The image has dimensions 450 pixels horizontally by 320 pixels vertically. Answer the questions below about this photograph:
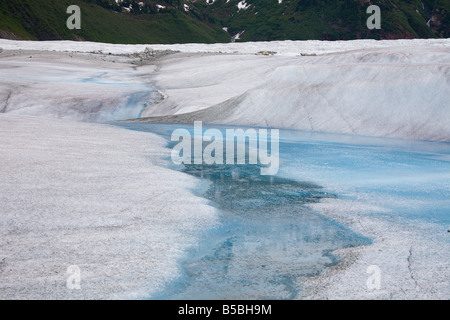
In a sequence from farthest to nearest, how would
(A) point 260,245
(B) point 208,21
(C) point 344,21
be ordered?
(B) point 208,21
(C) point 344,21
(A) point 260,245

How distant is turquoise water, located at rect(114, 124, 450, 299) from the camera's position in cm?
385

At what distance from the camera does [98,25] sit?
142 m

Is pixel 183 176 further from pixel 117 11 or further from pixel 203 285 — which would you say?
pixel 117 11

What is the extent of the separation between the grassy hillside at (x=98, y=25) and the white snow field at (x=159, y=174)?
108 m

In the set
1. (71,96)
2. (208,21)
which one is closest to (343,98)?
(71,96)

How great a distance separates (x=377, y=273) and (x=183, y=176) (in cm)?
403

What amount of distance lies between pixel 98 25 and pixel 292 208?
477 ft

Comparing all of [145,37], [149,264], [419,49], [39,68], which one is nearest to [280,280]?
[149,264]

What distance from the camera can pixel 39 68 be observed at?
26719mm

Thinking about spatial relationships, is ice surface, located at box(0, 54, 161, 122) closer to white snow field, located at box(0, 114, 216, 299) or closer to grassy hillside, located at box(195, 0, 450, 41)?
white snow field, located at box(0, 114, 216, 299)

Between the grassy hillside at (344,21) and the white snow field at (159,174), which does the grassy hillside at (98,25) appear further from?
the white snow field at (159,174)

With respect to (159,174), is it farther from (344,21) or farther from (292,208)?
(344,21)

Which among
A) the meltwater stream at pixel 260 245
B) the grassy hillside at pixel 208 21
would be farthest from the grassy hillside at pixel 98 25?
the meltwater stream at pixel 260 245

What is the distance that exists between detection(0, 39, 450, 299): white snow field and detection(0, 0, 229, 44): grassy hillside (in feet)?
353
